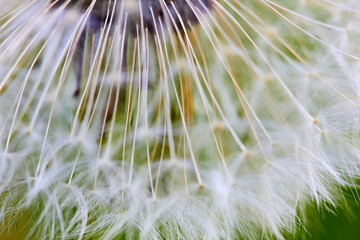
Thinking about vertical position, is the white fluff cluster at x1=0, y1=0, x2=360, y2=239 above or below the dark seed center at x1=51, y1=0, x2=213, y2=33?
below

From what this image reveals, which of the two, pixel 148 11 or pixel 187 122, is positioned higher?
pixel 148 11

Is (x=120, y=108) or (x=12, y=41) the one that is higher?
(x=12, y=41)

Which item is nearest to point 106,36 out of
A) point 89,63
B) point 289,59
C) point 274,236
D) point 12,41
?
point 89,63

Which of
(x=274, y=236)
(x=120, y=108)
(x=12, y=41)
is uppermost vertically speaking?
(x=12, y=41)

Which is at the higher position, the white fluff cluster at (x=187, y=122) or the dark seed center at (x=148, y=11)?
the dark seed center at (x=148, y=11)

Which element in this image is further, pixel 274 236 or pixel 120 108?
pixel 274 236

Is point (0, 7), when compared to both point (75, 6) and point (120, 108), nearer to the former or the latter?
point (75, 6)
